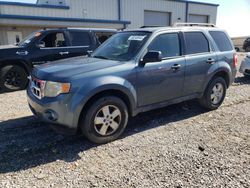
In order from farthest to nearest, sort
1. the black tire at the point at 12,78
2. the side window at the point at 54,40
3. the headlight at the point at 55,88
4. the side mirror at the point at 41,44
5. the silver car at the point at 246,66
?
the silver car at the point at 246,66 < the side window at the point at 54,40 < the side mirror at the point at 41,44 < the black tire at the point at 12,78 < the headlight at the point at 55,88

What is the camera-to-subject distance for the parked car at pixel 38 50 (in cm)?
739

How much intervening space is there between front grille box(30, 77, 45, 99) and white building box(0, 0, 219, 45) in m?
14.3

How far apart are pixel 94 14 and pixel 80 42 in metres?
14.8

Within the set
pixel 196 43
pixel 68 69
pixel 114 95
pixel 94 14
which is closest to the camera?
pixel 68 69

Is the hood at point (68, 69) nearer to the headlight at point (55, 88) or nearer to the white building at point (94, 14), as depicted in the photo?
the headlight at point (55, 88)

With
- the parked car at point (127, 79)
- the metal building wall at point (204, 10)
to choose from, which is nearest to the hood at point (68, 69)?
the parked car at point (127, 79)

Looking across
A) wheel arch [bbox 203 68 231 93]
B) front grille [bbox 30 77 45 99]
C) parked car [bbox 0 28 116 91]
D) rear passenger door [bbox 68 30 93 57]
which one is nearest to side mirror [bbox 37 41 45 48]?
parked car [bbox 0 28 116 91]

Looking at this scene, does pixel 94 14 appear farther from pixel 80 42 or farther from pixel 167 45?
pixel 167 45

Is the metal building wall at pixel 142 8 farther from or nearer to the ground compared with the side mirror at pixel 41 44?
farther from the ground

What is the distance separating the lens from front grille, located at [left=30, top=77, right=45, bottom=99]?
12.3 ft

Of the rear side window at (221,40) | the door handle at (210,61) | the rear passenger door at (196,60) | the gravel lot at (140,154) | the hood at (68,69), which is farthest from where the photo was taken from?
the rear side window at (221,40)

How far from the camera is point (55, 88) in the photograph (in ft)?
11.8

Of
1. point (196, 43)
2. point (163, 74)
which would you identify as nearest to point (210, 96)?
point (196, 43)

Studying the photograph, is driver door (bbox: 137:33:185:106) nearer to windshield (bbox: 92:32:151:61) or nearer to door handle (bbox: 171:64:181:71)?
door handle (bbox: 171:64:181:71)
